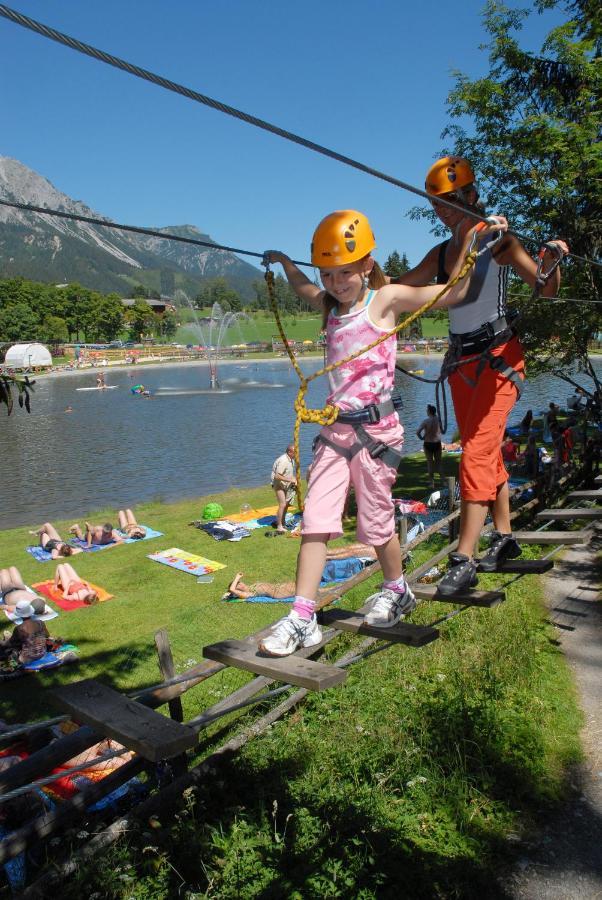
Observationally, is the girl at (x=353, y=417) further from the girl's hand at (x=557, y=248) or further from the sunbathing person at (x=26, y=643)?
the sunbathing person at (x=26, y=643)

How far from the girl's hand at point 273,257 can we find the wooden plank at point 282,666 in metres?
2.28

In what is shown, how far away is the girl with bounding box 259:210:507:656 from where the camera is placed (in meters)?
3.44

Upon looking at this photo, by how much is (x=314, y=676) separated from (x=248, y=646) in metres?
0.69

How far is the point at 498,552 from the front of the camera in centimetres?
477

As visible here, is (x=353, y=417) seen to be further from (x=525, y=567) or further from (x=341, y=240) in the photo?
(x=525, y=567)

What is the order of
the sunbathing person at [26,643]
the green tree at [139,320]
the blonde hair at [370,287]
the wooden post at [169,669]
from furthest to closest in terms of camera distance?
the green tree at [139,320] < the sunbathing person at [26,643] < the wooden post at [169,669] < the blonde hair at [370,287]

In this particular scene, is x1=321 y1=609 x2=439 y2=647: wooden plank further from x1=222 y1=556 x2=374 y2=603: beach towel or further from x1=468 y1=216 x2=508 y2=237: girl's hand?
x1=222 y1=556 x2=374 y2=603: beach towel

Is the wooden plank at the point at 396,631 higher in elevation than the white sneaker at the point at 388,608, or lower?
lower

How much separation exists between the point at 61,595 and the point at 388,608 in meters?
11.1

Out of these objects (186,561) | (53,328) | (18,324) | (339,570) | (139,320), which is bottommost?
(186,561)

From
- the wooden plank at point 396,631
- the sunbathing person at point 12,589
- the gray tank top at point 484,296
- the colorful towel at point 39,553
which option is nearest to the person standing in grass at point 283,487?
the colorful towel at point 39,553

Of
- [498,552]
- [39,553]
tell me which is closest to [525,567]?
[498,552]

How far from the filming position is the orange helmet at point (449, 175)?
4078 mm

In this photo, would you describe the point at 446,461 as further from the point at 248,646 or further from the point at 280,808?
the point at 248,646
